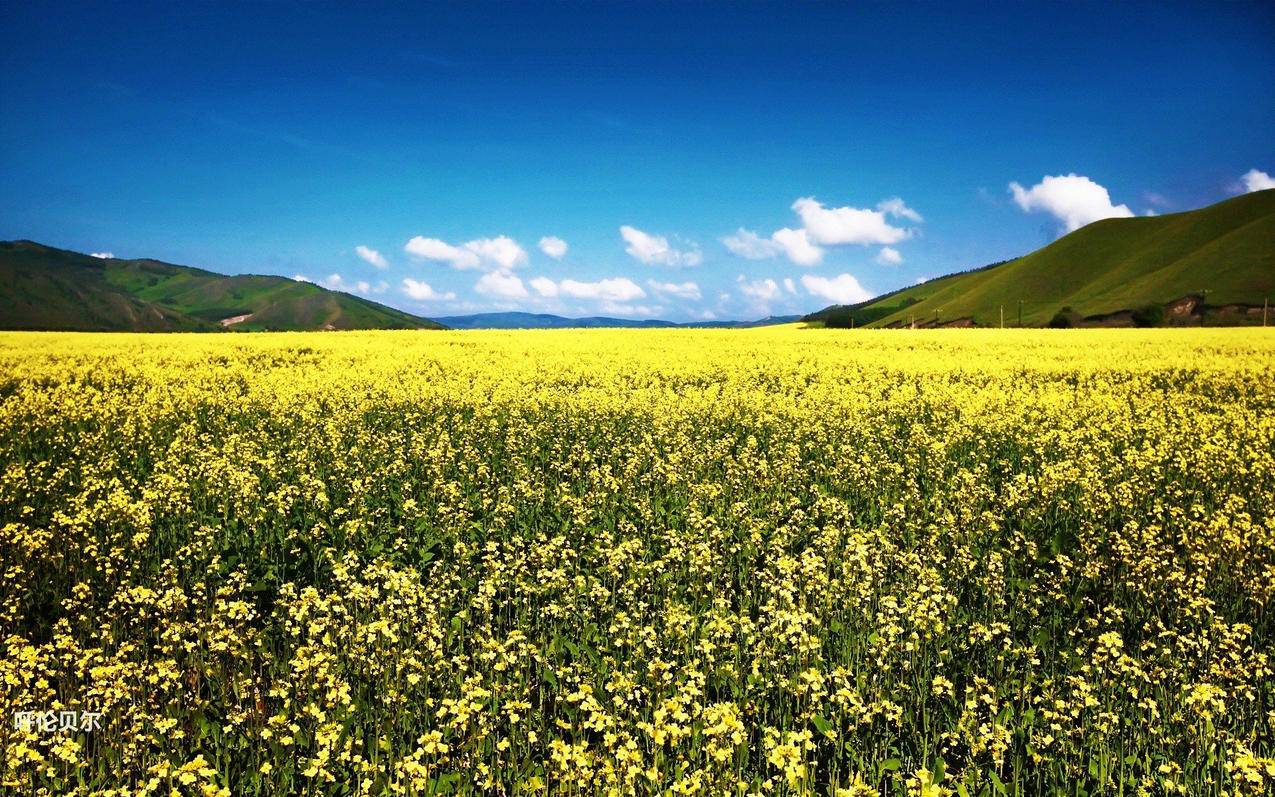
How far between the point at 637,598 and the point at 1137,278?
145 m

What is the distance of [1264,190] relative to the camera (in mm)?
141875

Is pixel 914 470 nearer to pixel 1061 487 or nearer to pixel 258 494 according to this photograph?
pixel 1061 487

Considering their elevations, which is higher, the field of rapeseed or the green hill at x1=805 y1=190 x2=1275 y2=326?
the green hill at x1=805 y1=190 x2=1275 y2=326

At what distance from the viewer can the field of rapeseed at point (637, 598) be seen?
14.0 ft

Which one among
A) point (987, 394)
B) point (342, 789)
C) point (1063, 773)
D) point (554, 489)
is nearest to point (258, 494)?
point (554, 489)

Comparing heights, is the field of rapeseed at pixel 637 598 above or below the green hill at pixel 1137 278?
below

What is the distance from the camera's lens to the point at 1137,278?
118875 millimetres

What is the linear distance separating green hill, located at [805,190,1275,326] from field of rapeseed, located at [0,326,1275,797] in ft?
346

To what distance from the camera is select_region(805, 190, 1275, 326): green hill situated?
97375mm

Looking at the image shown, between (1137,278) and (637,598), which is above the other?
(1137,278)

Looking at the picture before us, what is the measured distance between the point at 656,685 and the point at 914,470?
8066 millimetres

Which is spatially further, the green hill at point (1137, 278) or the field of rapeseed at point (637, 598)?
the green hill at point (1137, 278)

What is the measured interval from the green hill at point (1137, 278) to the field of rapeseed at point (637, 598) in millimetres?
105583

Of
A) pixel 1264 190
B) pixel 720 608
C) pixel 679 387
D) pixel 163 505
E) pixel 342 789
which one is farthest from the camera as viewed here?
pixel 1264 190
